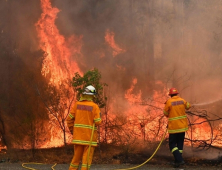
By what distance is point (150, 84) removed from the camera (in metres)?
9.68

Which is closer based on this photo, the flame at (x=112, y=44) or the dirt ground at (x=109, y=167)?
the dirt ground at (x=109, y=167)

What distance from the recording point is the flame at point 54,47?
9555mm

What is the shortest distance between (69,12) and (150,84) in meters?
4.26

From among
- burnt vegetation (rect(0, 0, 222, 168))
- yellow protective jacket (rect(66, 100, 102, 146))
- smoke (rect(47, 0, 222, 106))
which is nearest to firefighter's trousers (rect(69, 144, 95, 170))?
yellow protective jacket (rect(66, 100, 102, 146))

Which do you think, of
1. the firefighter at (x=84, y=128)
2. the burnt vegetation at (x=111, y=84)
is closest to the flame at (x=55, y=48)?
the burnt vegetation at (x=111, y=84)

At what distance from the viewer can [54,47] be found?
9930 millimetres

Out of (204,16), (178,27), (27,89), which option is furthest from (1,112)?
(204,16)

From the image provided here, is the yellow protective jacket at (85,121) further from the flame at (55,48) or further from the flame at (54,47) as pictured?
the flame at (54,47)

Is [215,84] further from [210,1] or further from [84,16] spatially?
[84,16]

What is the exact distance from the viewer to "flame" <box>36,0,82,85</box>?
9555 millimetres

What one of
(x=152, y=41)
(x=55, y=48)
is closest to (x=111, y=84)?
(x=152, y=41)

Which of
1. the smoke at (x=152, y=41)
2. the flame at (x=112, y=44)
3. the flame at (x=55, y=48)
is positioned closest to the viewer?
the smoke at (x=152, y=41)

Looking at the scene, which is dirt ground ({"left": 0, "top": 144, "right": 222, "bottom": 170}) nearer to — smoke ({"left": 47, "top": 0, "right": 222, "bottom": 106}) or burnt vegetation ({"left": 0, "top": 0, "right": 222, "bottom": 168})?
burnt vegetation ({"left": 0, "top": 0, "right": 222, "bottom": 168})

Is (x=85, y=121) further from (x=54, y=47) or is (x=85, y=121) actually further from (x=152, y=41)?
(x=152, y=41)
